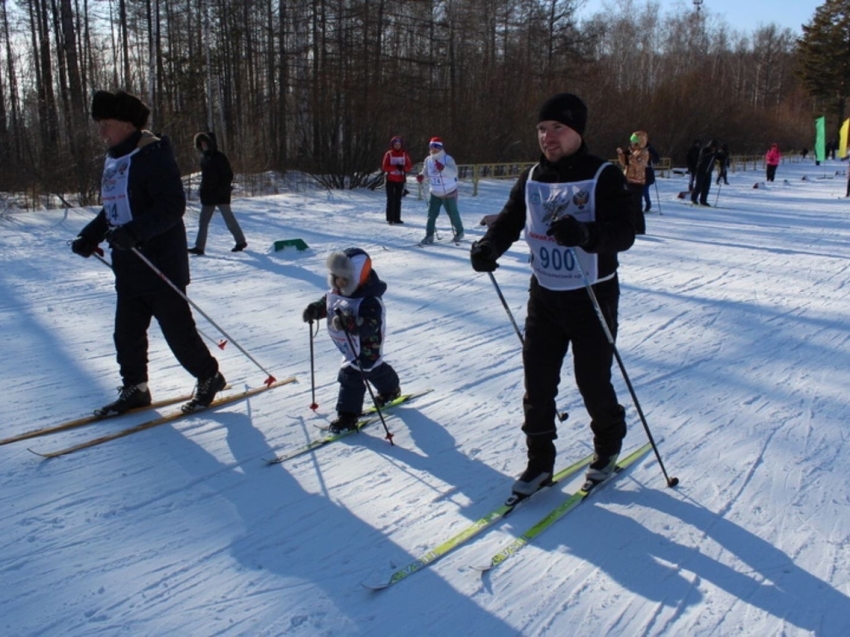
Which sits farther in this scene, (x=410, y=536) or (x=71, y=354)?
(x=71, y=354)

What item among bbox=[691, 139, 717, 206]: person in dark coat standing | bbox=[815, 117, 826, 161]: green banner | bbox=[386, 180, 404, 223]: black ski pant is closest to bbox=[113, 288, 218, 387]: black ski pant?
bbox=[386, 180, 404, 223]: black ski pant

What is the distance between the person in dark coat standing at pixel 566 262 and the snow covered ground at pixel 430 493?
35 centimetres

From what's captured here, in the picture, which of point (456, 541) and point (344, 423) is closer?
point (456, 541)

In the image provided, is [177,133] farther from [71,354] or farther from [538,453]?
[538,453]

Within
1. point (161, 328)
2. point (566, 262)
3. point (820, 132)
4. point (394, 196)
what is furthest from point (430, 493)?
point (820, 132)

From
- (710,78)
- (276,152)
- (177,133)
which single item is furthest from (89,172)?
(710,78)

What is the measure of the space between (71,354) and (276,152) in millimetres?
18435

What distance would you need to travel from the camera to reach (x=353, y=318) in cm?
416

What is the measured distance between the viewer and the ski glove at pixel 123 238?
3.92m

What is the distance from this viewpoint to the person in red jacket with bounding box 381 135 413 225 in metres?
13.9

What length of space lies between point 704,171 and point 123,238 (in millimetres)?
16329

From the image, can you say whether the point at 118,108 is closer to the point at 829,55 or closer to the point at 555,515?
the point at 555,515

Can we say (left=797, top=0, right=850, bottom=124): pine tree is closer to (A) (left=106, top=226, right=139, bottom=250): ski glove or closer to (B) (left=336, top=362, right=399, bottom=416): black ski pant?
(B) (left=336, top=362, right=399, bottom=416): black ski pant

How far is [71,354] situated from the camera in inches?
229
